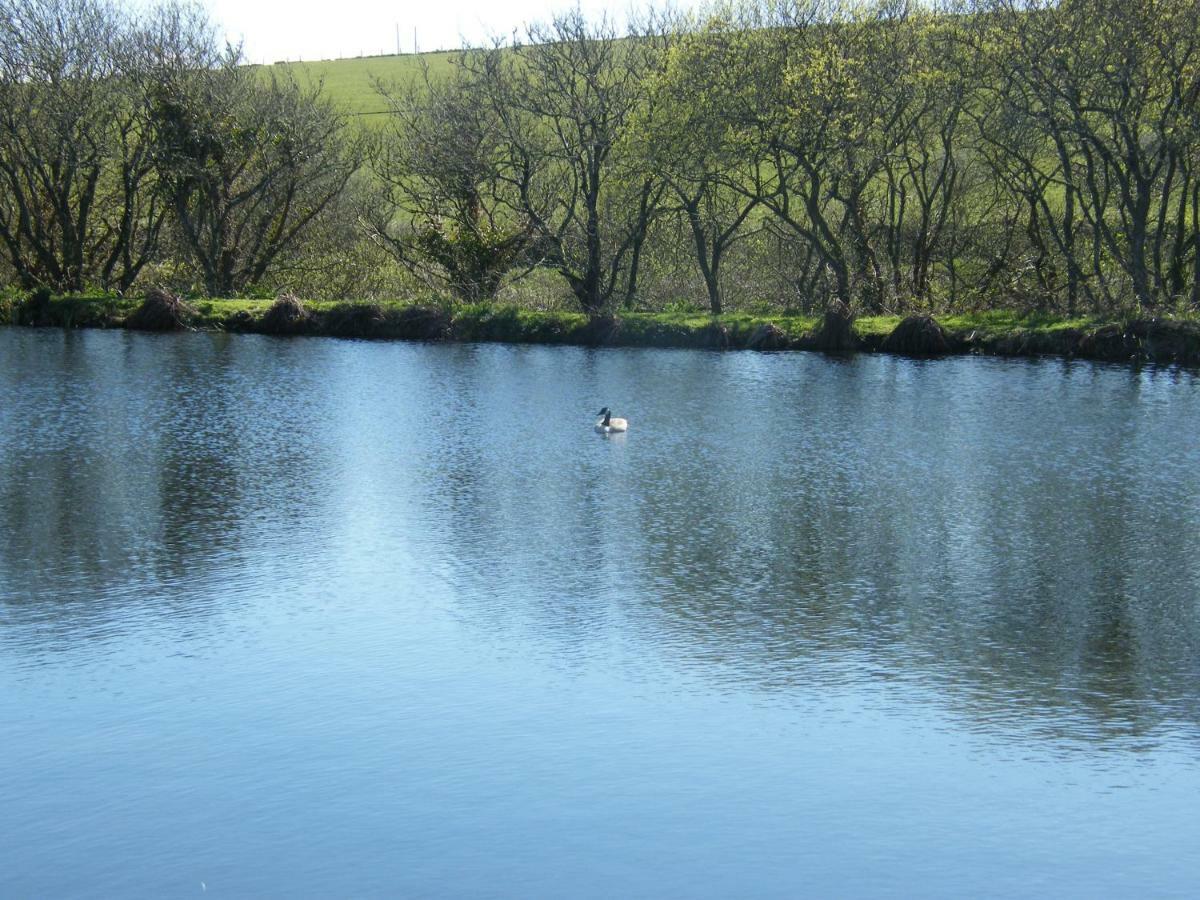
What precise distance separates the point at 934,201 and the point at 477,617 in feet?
116

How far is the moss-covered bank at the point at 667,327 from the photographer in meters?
33.5

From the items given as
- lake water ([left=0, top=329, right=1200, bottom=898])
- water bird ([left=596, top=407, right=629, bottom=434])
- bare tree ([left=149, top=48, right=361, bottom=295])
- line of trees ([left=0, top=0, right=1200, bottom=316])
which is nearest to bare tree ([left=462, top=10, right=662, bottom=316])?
line of trees ([left=0, top=0, right=1200, bottom=316])

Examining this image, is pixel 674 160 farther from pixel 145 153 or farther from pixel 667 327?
pixel 145 153

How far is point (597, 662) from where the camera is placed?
1102 cm

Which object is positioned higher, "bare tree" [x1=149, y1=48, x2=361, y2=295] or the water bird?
"bare tree" [x1=149, y1=48, x2=361, y2=295]

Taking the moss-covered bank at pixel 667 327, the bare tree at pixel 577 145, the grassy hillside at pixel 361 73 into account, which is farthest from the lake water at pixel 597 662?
the grassy hillside at pixel 361 73

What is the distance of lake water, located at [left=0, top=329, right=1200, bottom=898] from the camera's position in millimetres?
7684

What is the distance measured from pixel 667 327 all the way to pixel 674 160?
4825 millimetres

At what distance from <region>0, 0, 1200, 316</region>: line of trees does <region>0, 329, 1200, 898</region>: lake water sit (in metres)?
15.5

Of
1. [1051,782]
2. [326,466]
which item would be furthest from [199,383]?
[1051,782]

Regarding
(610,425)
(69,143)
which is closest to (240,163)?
(69,143)

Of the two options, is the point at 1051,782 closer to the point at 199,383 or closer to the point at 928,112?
the point at 199,383

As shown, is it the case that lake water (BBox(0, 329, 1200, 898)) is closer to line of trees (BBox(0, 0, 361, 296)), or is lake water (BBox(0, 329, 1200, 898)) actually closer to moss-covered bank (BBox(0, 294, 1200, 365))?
moss-covered bank (BBox(0, 294, 1200, 365))

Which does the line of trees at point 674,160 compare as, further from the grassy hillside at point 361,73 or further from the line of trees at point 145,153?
the grassy hillside at point 361,73
